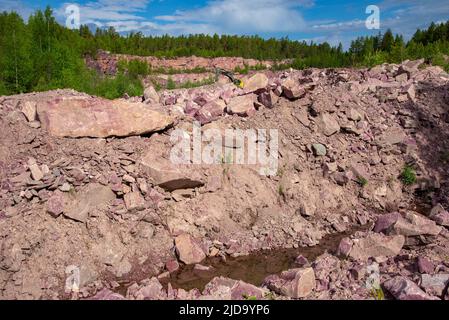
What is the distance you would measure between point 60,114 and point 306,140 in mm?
5693

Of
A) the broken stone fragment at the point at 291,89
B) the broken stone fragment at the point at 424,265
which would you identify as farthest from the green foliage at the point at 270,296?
the broken stone fragment at the point at 291,89

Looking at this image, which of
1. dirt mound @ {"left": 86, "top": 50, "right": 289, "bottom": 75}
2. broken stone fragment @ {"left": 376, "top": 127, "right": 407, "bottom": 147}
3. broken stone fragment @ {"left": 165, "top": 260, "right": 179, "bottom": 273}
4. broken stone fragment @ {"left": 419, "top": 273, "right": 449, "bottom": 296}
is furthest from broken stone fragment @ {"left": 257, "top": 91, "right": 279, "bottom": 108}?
dirt mound @ {"left": 86, "top": 50, "right": 289, "bottom": 75}

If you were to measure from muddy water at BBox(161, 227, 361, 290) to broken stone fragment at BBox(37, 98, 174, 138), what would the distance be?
3.04 m

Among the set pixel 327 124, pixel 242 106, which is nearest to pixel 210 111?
pixel 242 106

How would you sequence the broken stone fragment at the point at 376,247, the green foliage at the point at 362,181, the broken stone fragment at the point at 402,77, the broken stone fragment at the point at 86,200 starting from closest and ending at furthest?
the broken stone fragment at the point at 376,247, the broken stone fragment at the point at 86,200, the green foliage at the point at 362,181, the broken stone fragment at the point at 402,77

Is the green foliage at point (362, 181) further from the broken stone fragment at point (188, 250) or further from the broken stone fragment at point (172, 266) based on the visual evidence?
the broken stone fragment at point (172, 266)

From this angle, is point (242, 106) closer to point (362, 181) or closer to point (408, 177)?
point (362, 181)

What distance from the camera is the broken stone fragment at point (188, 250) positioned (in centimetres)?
684

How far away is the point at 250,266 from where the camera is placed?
691cm

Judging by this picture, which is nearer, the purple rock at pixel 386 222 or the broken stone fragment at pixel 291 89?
the purple rock at pixel 386 222

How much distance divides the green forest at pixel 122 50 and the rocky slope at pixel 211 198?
26.0 feet

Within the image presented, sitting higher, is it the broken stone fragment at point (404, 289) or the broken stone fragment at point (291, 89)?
the broken stone fragment at point (291, 89)

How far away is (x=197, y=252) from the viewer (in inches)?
275

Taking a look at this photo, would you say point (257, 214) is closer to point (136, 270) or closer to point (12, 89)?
point (136, 270)
